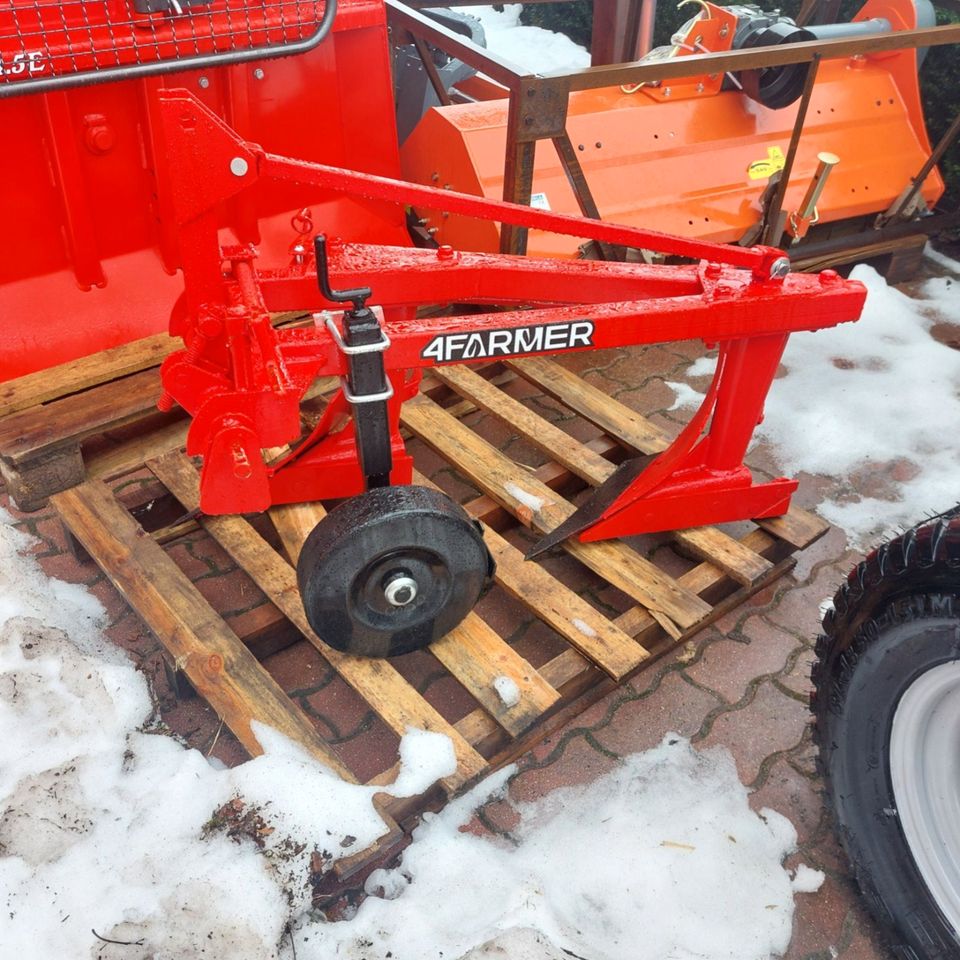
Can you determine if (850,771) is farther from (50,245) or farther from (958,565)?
(50,245)

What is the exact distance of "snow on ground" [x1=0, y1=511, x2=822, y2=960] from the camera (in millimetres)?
1789

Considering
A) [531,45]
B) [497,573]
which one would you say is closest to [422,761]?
[497,573]

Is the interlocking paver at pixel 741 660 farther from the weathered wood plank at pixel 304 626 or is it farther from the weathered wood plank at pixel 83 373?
the weathered wood plank at pixel 83 373

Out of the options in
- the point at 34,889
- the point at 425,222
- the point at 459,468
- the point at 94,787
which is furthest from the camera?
the point at 425,222

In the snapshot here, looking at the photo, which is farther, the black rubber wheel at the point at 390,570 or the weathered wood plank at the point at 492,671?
the weathered wood plank at the point at 492,671

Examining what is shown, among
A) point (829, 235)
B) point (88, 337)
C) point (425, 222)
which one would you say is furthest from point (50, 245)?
point (829, 235)

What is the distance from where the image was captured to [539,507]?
276 cm

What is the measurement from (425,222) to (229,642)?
1968mm

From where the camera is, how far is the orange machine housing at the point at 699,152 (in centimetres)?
348

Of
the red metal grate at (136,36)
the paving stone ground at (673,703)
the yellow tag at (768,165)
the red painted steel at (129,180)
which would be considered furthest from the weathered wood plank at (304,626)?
the yellow tag at (768,165)

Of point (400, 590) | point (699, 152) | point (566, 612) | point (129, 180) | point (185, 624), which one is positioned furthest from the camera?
point (699, 152)

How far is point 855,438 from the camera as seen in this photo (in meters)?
3.34

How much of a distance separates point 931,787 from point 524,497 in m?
1.39

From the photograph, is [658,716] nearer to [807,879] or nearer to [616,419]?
[807,879]
